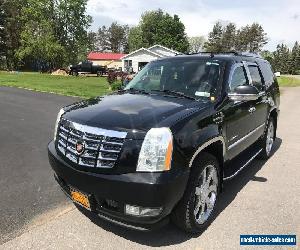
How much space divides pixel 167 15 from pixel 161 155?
9594cm

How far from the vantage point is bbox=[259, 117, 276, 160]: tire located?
7022mm

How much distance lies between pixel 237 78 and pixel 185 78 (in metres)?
0.81

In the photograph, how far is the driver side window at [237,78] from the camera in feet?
16.8

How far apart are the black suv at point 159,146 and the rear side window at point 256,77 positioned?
2.53 feet

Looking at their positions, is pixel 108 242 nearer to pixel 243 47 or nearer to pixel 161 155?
pixel 161 155

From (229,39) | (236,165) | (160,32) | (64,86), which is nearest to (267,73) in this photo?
(236,165)

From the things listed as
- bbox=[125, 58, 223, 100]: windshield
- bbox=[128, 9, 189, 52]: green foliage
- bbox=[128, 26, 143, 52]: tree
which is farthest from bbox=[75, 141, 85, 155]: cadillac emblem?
bbox=[128, 26, 143, 52]: tree

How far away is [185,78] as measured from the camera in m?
5.15

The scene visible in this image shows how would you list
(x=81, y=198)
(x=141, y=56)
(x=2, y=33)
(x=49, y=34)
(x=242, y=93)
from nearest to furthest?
1. (x=81, y=198)
2. (x=242, y=93)
3. (x=49, y=34)
4. (x=141, y=56)
5. (x=2, y=33)

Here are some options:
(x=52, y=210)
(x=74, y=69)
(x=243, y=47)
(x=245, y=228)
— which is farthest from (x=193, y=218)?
(x=243, y=47)

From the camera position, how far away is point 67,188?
421 centimetres

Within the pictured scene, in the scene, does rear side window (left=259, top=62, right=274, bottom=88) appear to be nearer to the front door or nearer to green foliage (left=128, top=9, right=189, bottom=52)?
the front door

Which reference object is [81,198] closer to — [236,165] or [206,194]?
[206,194]

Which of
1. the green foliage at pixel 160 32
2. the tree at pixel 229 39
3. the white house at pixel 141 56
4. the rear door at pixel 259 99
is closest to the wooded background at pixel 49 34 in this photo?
the green foliage at pixel 160 32
